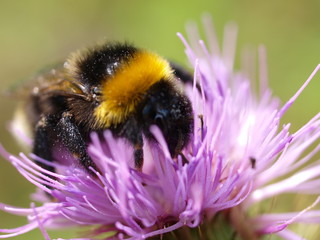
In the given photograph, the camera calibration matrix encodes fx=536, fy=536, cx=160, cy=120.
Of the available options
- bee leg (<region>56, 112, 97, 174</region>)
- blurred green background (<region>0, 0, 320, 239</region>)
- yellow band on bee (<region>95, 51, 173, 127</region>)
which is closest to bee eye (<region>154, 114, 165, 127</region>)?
yellow band on bee (<region>95, 51, 173, 127</region>)

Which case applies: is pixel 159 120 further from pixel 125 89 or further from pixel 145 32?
pixel 145 32

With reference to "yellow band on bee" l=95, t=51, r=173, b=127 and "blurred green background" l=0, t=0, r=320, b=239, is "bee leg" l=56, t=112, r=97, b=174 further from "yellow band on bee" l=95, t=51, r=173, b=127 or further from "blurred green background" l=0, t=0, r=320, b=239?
"blurred green background" l=0, t=0, r=320, b=239

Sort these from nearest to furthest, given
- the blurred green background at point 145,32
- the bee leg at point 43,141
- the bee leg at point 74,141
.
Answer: the bee leg at point 74,141
the bee leg at point 43,141
the blurred green background at point 145,32

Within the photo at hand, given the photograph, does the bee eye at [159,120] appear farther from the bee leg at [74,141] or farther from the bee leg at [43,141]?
the bee leg at [43,141]

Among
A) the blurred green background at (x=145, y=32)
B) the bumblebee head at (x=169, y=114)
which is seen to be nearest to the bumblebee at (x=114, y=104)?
the bumblebee head at (x=169, y=114)

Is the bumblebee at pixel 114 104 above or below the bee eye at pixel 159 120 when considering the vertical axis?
above

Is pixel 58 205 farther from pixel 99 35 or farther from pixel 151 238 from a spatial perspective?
pixel 99 35

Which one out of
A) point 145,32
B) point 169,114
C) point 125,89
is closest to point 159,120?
point 169,114

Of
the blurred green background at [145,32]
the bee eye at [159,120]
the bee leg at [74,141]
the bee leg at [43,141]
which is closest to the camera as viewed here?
the bee eye at [159,120]
